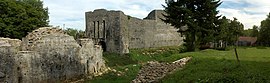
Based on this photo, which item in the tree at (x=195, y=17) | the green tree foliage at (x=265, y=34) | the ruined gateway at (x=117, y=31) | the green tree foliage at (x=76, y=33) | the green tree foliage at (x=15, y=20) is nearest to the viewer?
the tree at (x=195, y=17)

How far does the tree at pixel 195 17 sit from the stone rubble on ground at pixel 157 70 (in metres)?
9.48

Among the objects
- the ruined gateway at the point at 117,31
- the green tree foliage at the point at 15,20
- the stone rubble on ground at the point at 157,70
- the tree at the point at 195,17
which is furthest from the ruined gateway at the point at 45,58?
the green tree foliage at the point at 15,20

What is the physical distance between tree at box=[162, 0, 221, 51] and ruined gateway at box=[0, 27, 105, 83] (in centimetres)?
642

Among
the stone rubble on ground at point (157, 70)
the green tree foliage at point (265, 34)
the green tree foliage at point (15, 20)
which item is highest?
the green tree foliage at point (15, 20)

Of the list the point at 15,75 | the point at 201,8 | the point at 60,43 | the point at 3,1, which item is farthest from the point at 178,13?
the point at 3,1

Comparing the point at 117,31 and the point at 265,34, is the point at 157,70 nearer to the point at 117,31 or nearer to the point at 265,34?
the point at 117,31

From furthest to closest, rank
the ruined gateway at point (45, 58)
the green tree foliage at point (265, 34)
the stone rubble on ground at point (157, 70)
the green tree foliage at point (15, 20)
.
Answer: the green tree foliage at point (265, 34) < the green tree foliage at point (15, 20) < the stone rubble on ground at point (157, 70) < the ruined gateway at point (45, 58)

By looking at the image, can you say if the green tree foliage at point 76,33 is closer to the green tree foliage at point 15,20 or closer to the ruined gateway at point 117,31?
the ruined gateway at point 117,31

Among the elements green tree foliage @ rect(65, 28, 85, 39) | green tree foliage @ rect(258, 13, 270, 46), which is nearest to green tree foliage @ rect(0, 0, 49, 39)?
green tree foliage @ rect(65, 28, 85, 39)

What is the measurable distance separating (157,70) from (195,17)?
1118 cm

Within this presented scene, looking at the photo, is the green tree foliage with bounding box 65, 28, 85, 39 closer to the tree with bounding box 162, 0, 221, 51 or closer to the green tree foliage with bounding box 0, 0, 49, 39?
the green tree foliage with bounding box 0, 0, 49, 39

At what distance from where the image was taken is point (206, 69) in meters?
15.6

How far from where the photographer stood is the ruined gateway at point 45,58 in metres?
16.8

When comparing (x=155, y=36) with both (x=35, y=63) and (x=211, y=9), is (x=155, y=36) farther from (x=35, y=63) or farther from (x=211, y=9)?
(x=35, y=63)
